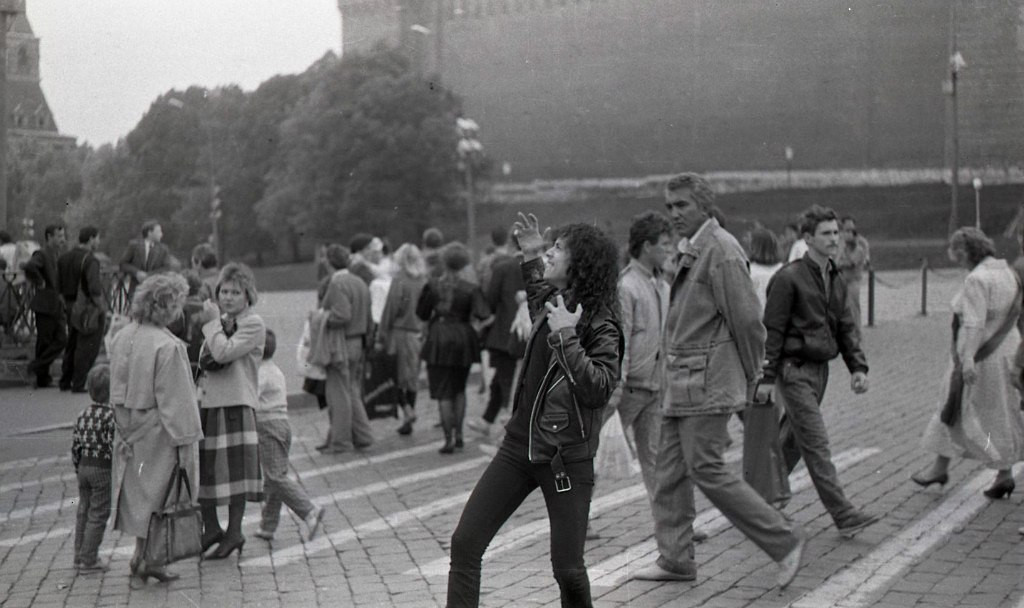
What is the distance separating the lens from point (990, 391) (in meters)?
7.79

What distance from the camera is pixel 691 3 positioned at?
1254cm

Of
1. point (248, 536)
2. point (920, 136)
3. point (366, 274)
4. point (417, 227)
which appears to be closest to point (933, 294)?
point (920, 136)

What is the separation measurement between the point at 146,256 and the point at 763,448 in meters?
5.69

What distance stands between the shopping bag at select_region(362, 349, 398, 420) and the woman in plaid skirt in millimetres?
4703

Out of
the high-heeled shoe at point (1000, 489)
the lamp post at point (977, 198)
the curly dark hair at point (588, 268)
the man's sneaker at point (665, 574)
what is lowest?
the high-heeled shoe at point (1000, 489)

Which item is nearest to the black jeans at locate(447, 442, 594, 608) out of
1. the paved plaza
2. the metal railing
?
the paved plaza

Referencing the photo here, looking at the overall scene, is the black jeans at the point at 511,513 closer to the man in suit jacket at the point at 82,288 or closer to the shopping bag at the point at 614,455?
the shopping bag at the point at 614,455

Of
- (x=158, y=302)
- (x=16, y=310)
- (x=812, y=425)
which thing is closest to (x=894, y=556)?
(x=812, y=425)

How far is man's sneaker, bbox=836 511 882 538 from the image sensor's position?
21.7 feet

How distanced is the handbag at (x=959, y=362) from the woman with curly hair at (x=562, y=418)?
4222 millimetres

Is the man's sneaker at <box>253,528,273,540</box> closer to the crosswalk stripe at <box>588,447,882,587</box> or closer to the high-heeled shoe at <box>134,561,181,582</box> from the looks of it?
the high-heeled shoe at <box>134,561,181,582</box>

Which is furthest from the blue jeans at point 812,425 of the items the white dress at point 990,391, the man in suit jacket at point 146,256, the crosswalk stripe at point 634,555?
the man in suit jacket at point 146,256

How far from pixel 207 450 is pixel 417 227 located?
370 inches

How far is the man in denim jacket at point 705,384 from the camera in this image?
555cm
